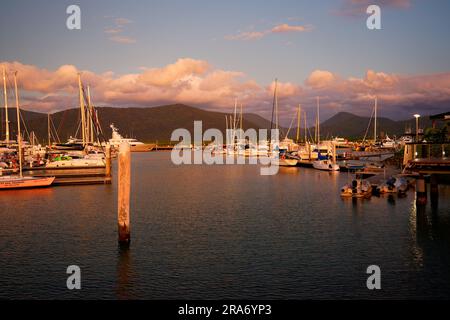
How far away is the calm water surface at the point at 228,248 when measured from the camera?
66.2ft

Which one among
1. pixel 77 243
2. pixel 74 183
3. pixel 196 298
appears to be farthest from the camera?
pixel 74 183

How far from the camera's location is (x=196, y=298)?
19.0 m

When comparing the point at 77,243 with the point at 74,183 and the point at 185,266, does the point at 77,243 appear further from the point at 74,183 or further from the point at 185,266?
the point at 74,183

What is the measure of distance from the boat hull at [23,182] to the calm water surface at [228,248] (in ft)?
24.6

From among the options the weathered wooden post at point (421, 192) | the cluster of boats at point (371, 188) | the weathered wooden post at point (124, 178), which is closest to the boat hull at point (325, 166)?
the cluster of boats at point (371, 188)

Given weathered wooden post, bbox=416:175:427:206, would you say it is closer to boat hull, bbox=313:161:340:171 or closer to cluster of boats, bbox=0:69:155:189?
cluster of boats, bbox=0:69:155:189

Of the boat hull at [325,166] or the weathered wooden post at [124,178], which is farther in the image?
the boat hull at [325,166]

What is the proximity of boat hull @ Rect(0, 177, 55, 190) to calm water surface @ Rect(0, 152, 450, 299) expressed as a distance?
24.6 ft

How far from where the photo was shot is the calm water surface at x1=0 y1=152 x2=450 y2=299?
20188 mm

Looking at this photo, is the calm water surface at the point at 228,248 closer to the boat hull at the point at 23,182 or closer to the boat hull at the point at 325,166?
the boat hull at the point at 23,182

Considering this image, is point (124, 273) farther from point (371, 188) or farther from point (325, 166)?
point (325, 166)

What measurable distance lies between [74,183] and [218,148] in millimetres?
107436

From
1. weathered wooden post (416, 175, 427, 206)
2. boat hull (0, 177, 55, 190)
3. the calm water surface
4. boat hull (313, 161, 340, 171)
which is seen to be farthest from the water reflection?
boat hull (313, 161, 340, 171)
